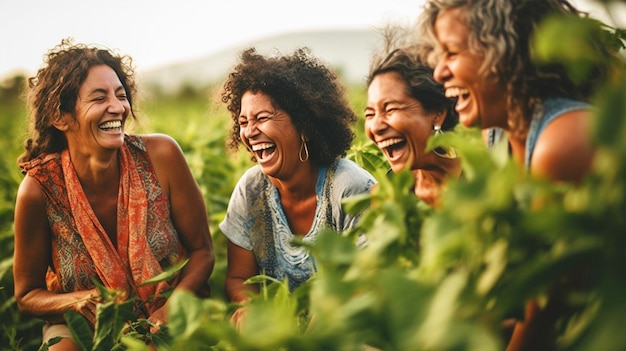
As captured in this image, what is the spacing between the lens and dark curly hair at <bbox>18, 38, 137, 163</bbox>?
2.49m

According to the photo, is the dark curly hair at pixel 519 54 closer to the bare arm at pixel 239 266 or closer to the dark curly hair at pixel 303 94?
the dark curly hair at pixel 303 94

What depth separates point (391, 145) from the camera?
7.79 feet

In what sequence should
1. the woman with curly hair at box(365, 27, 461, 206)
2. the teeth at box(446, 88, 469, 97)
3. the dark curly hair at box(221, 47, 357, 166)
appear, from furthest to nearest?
the dark curly hair at box(221, 47, 357, 166)
the woman with curly hair at box(365, 27, 461, 206)
the teeth at box(446, 88, 469, 97)

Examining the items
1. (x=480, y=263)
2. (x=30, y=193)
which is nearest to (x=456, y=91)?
(x=480, y=263)

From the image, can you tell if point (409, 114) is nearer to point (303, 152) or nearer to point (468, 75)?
point (303, 152)

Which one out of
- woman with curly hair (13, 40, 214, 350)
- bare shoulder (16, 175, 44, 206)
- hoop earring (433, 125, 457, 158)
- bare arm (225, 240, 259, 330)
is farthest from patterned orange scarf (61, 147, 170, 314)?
hoop earring (433, 125, 457, 158)

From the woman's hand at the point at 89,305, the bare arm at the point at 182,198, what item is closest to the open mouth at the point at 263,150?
the bare arm at the point at 182,198

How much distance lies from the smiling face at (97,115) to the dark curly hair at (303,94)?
45cm

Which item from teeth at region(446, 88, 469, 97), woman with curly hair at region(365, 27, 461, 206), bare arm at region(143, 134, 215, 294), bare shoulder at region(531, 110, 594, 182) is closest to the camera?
bare shoulder at region(531, 110, 594, 182)

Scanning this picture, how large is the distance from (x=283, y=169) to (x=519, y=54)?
1.15 metres

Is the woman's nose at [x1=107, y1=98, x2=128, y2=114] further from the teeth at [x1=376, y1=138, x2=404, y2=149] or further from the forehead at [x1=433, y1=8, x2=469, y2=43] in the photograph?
the forehead at [x1=433, y1=8, x2=469, y2=43]

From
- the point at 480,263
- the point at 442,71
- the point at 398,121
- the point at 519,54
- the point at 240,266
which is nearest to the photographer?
the point at 480,263

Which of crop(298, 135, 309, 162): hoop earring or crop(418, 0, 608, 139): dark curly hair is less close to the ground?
crop(418, 0, 608, 139): dark curly hair

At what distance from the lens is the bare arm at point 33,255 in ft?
8.07
